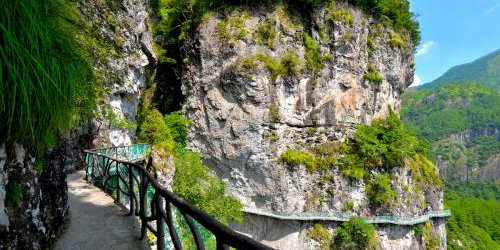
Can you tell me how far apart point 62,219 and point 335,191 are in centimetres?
2005

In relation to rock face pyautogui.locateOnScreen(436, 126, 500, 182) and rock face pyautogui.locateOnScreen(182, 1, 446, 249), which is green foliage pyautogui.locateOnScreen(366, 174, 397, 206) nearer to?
rock face pyautogui.locateOnScreen(182, 1, 446, 249)

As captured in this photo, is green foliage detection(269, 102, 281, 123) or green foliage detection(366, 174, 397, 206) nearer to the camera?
green foliage detection(366, 174, 397, 206)

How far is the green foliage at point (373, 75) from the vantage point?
25.2 m

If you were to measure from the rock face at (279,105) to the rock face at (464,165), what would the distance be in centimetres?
11294

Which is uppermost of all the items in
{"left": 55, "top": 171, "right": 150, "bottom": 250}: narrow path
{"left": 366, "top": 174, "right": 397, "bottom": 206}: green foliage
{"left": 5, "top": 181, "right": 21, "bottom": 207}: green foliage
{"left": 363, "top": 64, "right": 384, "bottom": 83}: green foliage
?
{"left": 363, "top": 64, "right": 384, "bottom": 83}: green foliage

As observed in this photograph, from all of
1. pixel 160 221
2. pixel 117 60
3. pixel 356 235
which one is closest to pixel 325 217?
pixel 356 235

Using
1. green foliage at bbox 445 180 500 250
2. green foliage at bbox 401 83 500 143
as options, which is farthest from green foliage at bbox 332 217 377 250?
green foliage at bbox 401 83 500 143

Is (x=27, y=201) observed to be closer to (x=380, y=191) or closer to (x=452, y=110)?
(x=380, y=191)

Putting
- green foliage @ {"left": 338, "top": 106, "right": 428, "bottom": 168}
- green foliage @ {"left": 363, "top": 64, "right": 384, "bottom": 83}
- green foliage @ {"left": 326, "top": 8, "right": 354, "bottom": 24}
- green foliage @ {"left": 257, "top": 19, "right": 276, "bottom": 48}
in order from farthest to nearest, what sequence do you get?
green foliage @ {"left": 363, "top": 64, "right": 384, "bottom": 83}
green foliage @ {"left": 326, "top": 8, "right": 354, "bottom": 24}
green foliage @ {"left": 257, "top": 19, "right": 276, "bottom": 48}
green foliage @ {"left": 338, "top": 106, "right": 428, "bottom": 168}

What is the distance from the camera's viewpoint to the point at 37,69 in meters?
2.59

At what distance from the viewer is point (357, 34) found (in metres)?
24.6

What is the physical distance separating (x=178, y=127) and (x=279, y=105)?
24.6 feet

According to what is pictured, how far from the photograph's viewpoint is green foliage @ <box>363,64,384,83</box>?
82.7 feet

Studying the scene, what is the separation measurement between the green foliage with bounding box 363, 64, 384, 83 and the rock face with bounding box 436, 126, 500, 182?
111793 mm
